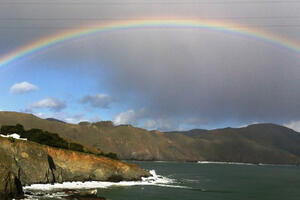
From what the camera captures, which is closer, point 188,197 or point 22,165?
point 188,197

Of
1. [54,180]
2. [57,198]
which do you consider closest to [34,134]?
[54,180]

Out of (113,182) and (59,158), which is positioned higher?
(59,158)

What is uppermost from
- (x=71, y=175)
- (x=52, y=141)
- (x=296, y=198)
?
(x=52, y=141)

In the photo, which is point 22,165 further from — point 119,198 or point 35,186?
point 119,198

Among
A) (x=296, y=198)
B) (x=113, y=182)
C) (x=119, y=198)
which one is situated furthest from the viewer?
(x=113, y=182)

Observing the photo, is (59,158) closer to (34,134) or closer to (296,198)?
(34,134)

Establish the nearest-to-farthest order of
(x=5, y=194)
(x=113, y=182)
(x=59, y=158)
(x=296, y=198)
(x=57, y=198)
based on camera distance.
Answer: (x=5, y=194) → (x=57, y=198) → (x=296, y=198) → (x=59, y=158) → (x=113, y=182)
